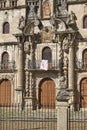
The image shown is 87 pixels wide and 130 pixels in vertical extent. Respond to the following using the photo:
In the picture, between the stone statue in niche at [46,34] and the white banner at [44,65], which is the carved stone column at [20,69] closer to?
the white banner at [44,65]

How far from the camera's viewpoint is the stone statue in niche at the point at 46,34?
37312 millimetres

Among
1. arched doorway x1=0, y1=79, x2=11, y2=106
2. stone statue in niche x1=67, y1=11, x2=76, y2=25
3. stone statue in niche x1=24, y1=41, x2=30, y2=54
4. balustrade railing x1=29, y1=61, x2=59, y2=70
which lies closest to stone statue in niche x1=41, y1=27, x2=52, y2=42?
stone statue in niche x1=24, y1=41, x2=30, y2=54

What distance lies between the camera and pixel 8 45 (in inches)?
1534

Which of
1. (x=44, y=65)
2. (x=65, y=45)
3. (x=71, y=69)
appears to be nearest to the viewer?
(x=71, y=69)

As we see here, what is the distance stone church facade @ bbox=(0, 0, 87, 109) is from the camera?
35.9m

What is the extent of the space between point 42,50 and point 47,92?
411 centimetres

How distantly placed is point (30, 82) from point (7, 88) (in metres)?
2.82

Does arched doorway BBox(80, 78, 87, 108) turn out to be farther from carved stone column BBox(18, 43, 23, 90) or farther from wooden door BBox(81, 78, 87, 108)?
carved stone column BBox(18, 43, 23, 90)

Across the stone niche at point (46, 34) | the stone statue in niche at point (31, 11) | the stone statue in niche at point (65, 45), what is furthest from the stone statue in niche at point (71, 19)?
the stone statue in niche at point (31, 11)

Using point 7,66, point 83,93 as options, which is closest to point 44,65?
point 7,66

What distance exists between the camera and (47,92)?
123 feet

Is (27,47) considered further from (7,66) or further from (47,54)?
(7,66)

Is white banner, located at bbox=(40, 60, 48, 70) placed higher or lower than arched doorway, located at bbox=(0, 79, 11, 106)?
higher

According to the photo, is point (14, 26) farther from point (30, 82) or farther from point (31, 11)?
point (30, 82)
